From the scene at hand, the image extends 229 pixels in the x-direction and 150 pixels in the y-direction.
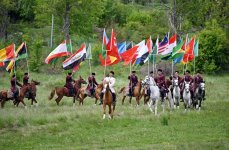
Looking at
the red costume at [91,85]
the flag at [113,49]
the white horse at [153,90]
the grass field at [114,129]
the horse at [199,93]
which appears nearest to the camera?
the grass field at [114,129]

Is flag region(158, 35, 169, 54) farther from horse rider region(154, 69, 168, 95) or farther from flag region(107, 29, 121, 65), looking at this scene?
flag region(107, 29, 121, 65)

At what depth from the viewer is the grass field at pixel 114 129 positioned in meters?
20.5

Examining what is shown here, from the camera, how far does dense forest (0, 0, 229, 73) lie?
201ft

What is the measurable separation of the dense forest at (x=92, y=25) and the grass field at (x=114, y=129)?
91.9ft

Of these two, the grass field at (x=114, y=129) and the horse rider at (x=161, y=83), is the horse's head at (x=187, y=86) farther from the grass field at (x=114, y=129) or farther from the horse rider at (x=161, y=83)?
the grass field at (x=114, y=129)

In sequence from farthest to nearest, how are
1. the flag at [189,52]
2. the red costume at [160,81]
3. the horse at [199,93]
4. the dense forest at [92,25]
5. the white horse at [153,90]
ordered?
the dense forest at [92,25] → the flag at [189,52] → the horse at [199,93] → the red costume at [160,81] → the white horse at [153,90]

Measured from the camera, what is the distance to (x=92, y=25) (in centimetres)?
6931

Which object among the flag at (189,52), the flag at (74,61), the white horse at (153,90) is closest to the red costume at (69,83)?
the flag at (74,61)

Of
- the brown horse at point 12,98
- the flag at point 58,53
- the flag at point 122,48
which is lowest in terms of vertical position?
the brown horse at point 12,98

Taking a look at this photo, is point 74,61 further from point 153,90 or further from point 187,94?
point 187,94

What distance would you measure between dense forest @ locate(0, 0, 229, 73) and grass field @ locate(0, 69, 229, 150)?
28.0 meters

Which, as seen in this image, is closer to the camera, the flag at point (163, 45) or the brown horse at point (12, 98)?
the brown horse at point (12, 98)

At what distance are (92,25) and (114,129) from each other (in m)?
46.0

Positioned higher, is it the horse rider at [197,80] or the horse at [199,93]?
the horse rider at [197,80]
